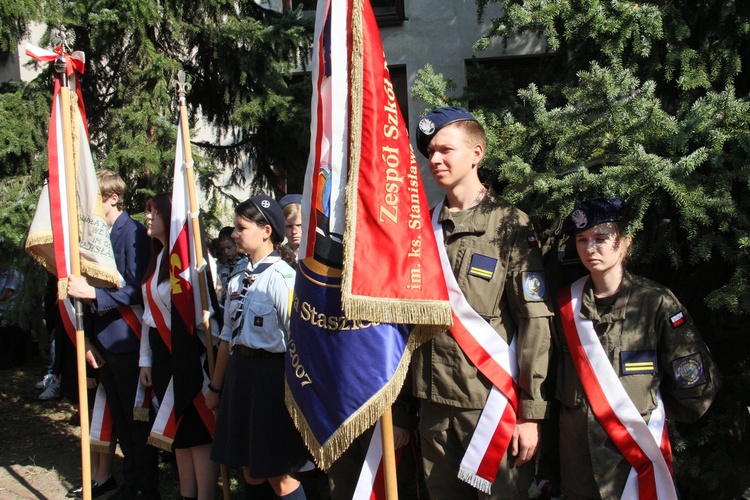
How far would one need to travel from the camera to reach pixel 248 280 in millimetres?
3613

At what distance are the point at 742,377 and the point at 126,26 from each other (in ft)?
15.7

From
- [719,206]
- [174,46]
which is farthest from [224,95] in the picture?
[719,206]

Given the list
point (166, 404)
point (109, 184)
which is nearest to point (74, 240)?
point (109, 184)

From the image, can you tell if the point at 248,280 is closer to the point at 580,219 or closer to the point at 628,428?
the point at 580,219

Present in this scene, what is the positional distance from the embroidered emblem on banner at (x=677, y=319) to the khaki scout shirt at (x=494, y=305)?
477mm

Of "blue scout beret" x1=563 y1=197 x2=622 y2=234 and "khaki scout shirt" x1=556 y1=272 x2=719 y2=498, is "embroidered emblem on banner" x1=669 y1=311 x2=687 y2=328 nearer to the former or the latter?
"khaki scout shirt" x1=556 y1=272 x2=719 y2=498

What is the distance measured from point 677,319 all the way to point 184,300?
271cm

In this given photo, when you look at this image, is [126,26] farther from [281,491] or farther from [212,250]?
[281,491]

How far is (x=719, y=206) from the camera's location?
8.96 ft

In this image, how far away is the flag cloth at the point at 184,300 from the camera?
415 cm

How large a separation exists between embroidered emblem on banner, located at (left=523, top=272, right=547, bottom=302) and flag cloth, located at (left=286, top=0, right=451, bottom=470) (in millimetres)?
415

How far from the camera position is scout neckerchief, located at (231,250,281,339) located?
3.56 metres

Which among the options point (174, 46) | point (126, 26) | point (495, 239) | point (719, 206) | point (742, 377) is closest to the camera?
point (719, 206)

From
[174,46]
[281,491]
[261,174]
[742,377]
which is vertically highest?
[174,46]
